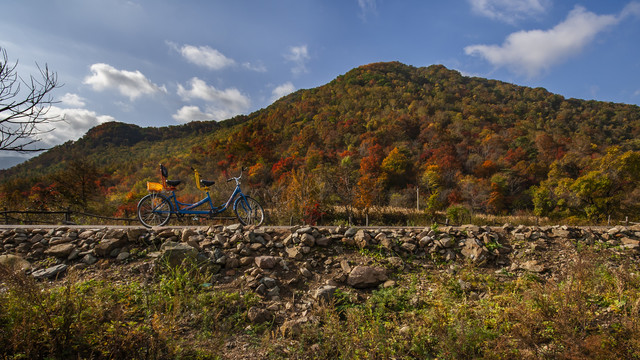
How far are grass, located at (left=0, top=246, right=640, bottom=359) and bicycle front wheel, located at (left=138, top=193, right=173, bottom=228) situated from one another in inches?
78.2

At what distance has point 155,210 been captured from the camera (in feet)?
18.2

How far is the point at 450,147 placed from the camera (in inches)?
1431

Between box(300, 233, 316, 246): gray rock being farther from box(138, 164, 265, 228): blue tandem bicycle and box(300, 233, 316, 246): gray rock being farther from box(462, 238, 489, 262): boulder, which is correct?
box(462, 238, 489, 262): boulder

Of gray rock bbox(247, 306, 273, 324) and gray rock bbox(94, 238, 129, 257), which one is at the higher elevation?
gray rock bbox(94, 238, 129, 257)

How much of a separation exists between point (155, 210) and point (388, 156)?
3012 centimetres

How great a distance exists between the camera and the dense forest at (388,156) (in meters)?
17.8

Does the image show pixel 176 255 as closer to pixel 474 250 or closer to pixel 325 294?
pixel 325 294

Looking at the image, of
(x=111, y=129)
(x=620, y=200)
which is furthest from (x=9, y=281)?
(x=111, y=129)

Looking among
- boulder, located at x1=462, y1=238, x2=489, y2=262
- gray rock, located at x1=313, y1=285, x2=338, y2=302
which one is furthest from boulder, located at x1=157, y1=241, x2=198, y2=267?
boulder, located at x1=462, y1=238, x2=489, y2=262

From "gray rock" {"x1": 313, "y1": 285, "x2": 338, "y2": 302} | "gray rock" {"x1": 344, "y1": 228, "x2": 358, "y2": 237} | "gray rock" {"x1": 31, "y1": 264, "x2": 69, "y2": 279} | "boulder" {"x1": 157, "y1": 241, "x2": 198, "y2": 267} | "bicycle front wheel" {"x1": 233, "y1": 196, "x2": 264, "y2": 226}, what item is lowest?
"gray rock" {"x1": 313, "y1": 285, "x2": 338, "y2": 302}

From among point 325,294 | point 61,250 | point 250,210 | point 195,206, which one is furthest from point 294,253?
point 61,250

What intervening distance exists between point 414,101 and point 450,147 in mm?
17064

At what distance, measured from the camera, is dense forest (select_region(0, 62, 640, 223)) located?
58.4 feet

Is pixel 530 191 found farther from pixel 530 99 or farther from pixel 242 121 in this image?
pixel 242 121
